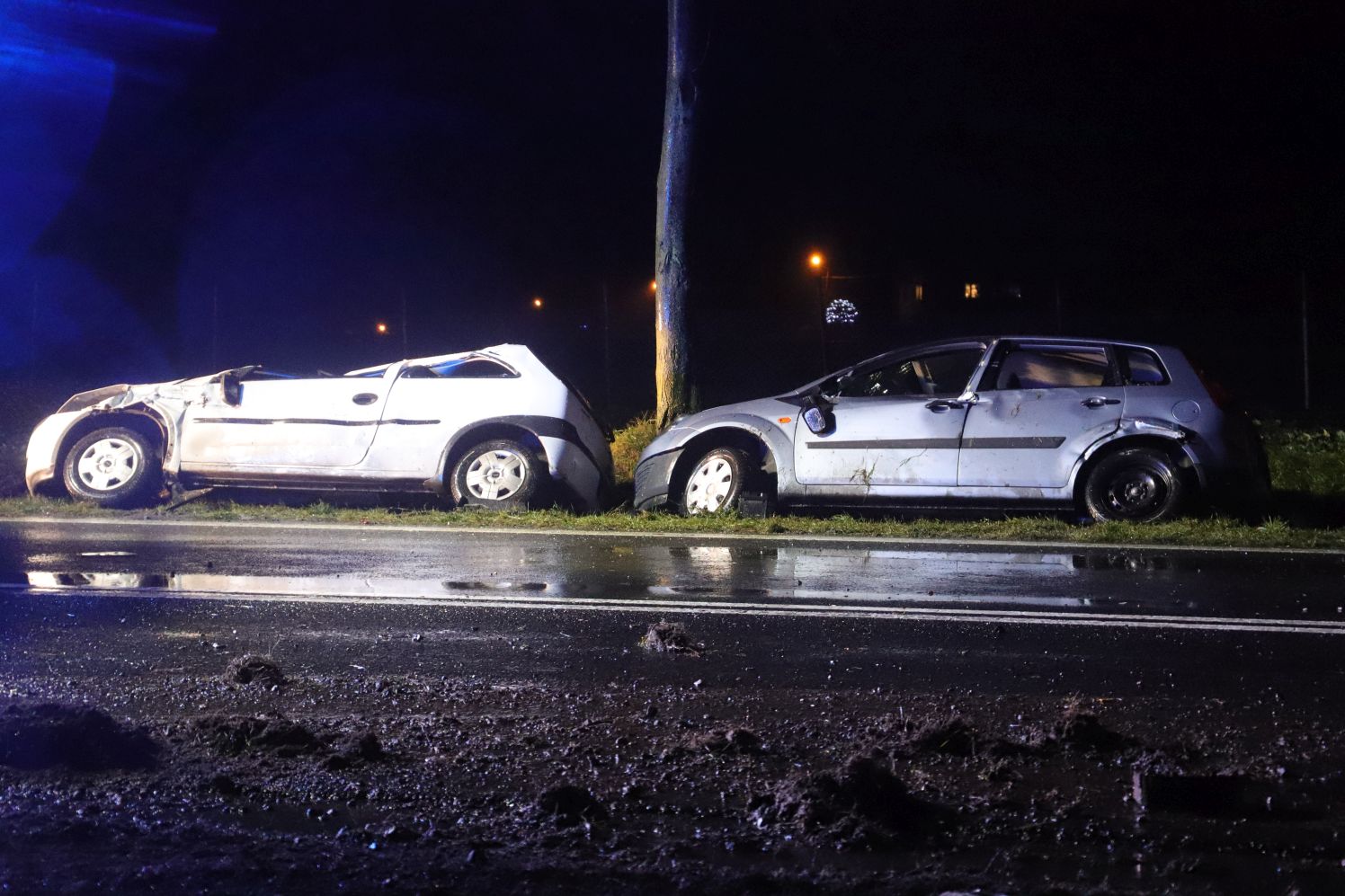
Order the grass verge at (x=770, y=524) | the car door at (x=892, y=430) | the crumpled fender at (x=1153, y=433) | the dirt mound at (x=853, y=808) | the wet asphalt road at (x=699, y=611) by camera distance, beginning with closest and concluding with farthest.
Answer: the dirt mound at (x=853, y=808) < the wet asphalt road at (x=699, y=611) < the grass verge at (x=770, y=524) < the crumpled fender at (x=1153, y=433) < the car door at (x=892, y=430)

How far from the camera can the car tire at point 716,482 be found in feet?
34.7

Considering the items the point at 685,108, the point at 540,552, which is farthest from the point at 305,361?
the point at 540,552

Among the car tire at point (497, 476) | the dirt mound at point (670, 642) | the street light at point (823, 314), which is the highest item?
the street light at point (823, 314)

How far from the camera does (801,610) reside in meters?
6.58

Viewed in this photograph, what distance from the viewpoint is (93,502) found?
1137 centimetres

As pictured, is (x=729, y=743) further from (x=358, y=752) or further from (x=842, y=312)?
(x=842, y=312)

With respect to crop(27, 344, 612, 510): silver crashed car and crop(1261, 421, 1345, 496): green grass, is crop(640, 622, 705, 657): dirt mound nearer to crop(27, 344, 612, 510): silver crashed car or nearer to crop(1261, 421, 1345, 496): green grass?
crop(27, 344, 612, 510): silver crashed car

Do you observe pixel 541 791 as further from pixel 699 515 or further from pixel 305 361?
pixel 305 361

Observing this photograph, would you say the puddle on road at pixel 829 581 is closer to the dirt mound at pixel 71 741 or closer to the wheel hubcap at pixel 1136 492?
the wheel hubcap at pixel 1136 492

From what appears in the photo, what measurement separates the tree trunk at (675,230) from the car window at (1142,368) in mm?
5114

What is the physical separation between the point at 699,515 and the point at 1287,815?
708 centimetres

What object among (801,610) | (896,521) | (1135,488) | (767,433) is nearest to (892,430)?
(896,521)

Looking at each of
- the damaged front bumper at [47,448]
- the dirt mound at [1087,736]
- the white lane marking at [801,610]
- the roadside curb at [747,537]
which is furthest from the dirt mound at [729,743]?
the damaged front bumper at [47,448]

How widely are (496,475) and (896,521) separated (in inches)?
133
